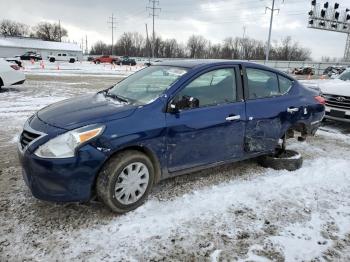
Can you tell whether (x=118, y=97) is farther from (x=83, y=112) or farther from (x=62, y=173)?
(x=62, y=173)

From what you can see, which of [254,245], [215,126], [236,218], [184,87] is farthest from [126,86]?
[254,245]

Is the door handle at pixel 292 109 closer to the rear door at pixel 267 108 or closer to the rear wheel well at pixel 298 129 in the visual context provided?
the rear door at pixel 267 108

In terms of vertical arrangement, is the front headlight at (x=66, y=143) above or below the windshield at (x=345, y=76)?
below

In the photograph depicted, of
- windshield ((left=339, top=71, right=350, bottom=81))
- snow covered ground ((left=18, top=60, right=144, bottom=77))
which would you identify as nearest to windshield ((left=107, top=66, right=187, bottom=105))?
windshield ((left=339, top=71, right=350, bottom=81))

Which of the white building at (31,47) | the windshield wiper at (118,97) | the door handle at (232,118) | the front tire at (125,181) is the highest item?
the white building at (31,47)

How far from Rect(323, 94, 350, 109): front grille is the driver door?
4573 millimetres

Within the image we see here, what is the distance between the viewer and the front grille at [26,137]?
136 inches

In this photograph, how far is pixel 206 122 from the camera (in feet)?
13.5

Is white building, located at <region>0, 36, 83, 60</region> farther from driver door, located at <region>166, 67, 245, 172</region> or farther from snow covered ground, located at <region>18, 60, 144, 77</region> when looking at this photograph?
driver door, located at <region>166, 67, 245, 172</region>

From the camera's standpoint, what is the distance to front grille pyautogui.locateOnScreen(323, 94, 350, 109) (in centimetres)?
791

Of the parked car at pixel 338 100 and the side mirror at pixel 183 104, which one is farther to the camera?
the parked car at pixel 338 100

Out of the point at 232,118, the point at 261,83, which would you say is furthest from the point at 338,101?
the point at 232,118

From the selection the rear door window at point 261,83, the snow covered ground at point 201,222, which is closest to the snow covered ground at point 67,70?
the rear door window at point 261,83

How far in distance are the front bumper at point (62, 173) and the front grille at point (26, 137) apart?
97 mm
